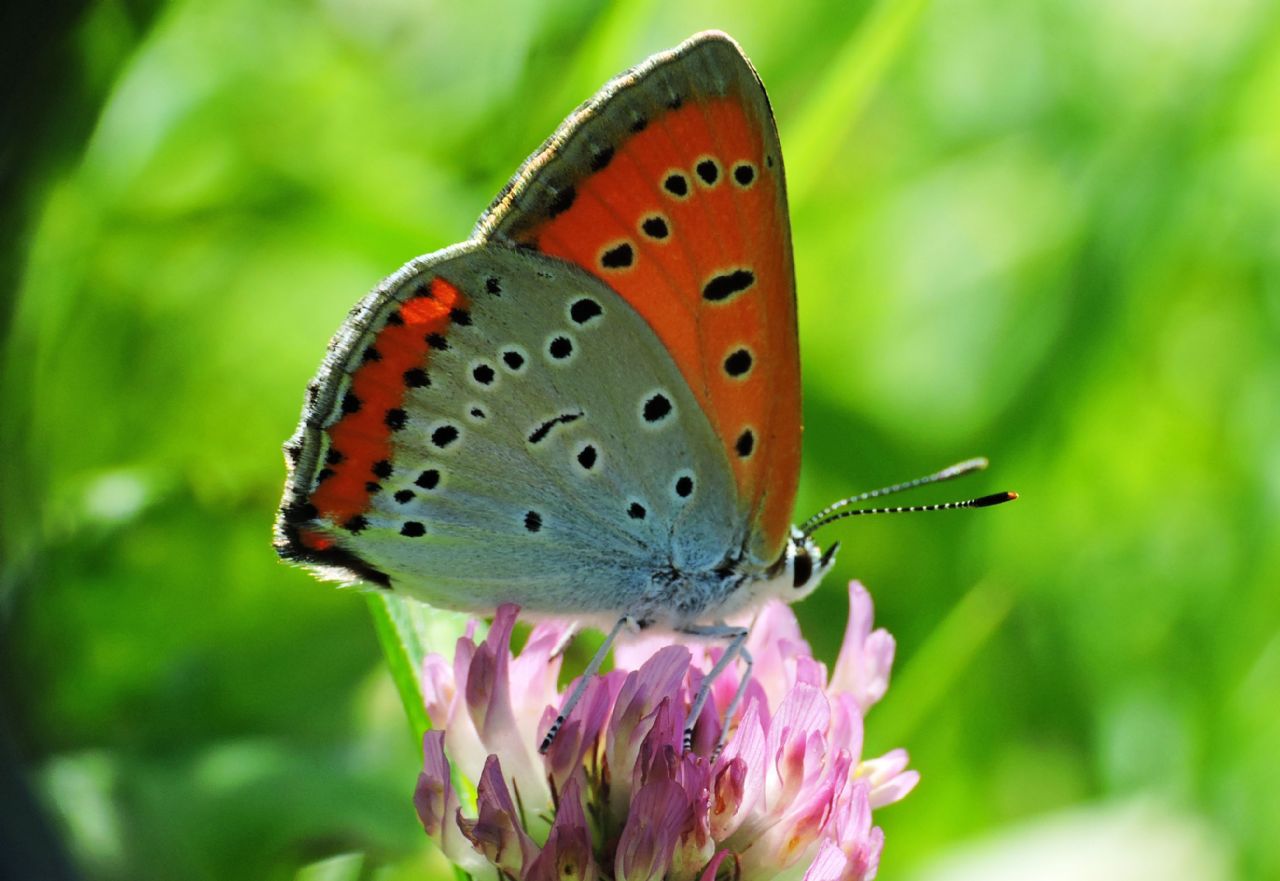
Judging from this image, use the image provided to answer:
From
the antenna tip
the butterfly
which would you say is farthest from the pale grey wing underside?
the antenna tip

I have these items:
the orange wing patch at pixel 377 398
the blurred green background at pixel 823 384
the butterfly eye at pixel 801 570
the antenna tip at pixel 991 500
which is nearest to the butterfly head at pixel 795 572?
the butterfly eye at pixel 801 570

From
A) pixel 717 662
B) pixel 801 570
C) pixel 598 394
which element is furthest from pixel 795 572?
pixel 598 394

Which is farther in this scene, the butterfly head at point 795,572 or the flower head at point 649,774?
the butterfly head at point 795,572

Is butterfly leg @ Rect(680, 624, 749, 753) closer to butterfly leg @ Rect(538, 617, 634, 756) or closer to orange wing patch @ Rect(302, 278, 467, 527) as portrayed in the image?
butterfly leg @ Rect(538, 617, 634, 756)

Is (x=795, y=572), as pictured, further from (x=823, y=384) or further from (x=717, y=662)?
(x=823, y=384)

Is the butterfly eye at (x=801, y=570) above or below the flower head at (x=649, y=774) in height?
above

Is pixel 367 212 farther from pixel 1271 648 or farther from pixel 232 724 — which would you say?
pixel 1271 648

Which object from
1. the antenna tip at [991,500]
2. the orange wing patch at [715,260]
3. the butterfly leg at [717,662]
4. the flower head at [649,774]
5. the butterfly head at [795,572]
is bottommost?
the flower head at [649,774]

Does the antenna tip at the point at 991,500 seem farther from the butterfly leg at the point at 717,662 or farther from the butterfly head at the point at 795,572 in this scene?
the butterfly leg at the point at 717,662

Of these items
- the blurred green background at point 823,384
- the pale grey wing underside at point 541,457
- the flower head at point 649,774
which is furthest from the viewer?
the blurred green background at point 823,384
